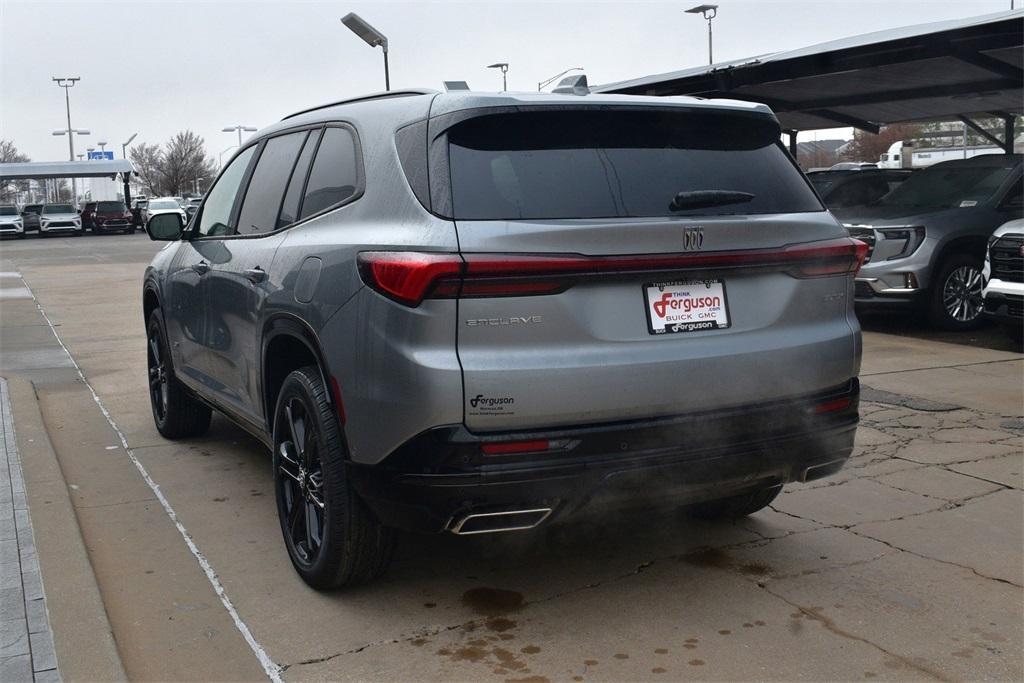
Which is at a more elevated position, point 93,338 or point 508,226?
point 508,226

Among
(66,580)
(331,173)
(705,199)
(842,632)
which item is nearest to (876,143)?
(331,173)

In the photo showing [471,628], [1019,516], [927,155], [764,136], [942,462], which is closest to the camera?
[471,628]

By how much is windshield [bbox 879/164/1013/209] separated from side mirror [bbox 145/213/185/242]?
27.1ft

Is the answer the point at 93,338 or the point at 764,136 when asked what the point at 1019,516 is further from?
the point at 93,338

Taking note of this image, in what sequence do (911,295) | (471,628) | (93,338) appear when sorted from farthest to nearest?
(93,338), (911,295), (471,628)

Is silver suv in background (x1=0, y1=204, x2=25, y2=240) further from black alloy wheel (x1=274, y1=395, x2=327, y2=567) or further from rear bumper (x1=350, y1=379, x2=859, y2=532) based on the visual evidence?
rear bumper (x1=350, y1=379, x2=859, y2=532)

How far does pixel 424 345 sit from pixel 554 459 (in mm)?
540

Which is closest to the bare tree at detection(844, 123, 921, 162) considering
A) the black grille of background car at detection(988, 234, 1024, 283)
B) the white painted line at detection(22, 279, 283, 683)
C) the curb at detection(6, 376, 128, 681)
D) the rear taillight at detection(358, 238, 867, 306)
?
the black grille of background car at detection(988, 234, 1024, 283)

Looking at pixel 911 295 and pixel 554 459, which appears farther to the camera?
pixel 911 295

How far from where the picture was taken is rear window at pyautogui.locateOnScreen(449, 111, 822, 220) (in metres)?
3.55

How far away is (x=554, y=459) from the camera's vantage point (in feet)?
11.3

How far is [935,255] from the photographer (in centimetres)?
1075

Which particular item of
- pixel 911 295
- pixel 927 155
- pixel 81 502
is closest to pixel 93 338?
pixel 81 502

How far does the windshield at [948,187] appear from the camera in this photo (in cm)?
1151
